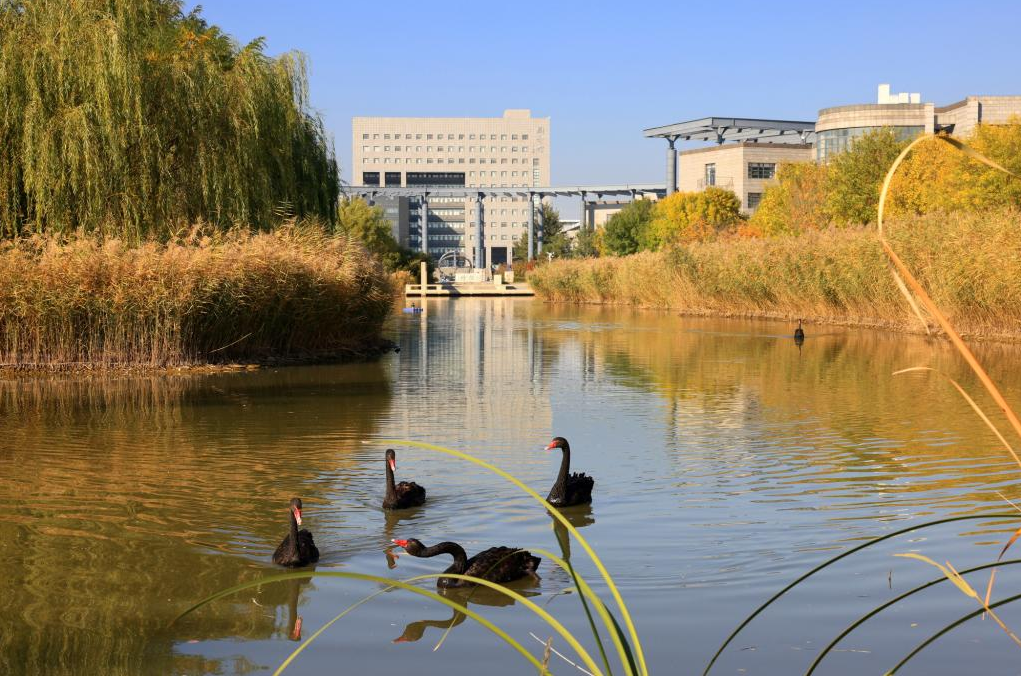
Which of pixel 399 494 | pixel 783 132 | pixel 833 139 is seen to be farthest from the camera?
pixel 783 132

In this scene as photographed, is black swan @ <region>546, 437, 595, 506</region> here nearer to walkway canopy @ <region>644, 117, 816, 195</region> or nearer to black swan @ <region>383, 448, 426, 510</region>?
black swan @ <region>383, 448, 426, 510</region>

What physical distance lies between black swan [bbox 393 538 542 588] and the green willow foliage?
17.0 meters

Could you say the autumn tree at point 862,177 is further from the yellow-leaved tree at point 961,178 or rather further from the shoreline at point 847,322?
the shoreline at point 847,322

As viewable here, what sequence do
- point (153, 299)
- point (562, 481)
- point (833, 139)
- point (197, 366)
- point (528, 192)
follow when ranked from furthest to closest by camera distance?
1. point (528, 192)
2. point (833, 139)
3. point (197, 366)
4. point (153, 299)
5. point (562, 481)

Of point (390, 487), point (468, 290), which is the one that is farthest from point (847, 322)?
point (468, 290)

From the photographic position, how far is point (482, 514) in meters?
9.83

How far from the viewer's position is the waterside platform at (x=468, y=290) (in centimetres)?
8331

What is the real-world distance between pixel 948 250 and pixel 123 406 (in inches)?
890

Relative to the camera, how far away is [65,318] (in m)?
20.0

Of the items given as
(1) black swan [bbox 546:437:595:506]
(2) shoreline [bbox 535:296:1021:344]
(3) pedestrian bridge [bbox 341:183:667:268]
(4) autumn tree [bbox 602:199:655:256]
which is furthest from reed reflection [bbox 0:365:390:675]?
(3) pedestrian bridge [bbox 341:183:667:268]

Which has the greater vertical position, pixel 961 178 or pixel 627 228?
pixel 627 228

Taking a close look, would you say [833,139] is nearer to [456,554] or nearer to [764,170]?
[764,170]

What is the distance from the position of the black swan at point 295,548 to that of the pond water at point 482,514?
0.66 ft

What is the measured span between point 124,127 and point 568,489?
1655 cm
